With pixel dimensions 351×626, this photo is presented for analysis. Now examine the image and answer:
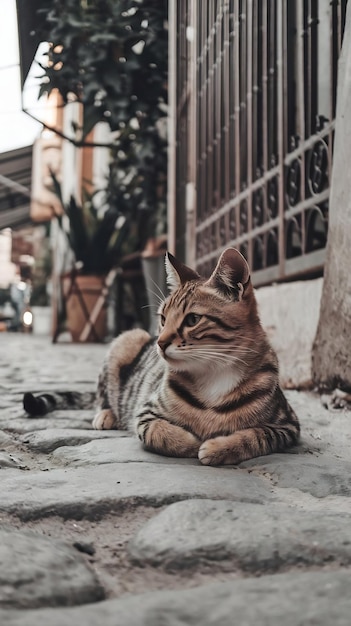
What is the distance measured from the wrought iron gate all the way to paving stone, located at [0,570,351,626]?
2.45m

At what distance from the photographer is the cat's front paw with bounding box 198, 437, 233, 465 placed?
180cm

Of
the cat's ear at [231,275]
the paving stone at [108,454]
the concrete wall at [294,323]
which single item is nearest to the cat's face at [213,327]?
the cat's ear at [231,275]

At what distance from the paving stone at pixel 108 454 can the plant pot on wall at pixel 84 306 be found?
6688 millimetres

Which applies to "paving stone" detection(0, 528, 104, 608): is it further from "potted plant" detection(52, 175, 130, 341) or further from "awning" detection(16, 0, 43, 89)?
"potted plant" detection(52, 175, 130, 341)

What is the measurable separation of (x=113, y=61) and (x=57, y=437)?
5.39 m

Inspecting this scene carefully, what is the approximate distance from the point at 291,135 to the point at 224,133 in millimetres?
1306

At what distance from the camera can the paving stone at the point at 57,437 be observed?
2.14 m

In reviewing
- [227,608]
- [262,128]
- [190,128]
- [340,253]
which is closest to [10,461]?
[227,608]

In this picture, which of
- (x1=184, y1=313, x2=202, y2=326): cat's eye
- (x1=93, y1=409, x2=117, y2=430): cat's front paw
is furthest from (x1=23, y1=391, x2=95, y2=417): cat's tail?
(x1=184, y1=313, x2=202, y2=326): cat's eye

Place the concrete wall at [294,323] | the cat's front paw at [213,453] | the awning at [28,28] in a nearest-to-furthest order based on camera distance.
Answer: the cat's front paw at [213,453]
the concrete wall at [294,323]
the awning at [28,28]

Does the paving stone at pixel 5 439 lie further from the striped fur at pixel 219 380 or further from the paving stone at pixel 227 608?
the paving stone at pixel 227 608

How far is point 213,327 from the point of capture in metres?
1.97

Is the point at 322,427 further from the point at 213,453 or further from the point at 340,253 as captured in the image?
the point at 213,453

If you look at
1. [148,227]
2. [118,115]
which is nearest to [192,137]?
[118,115]
